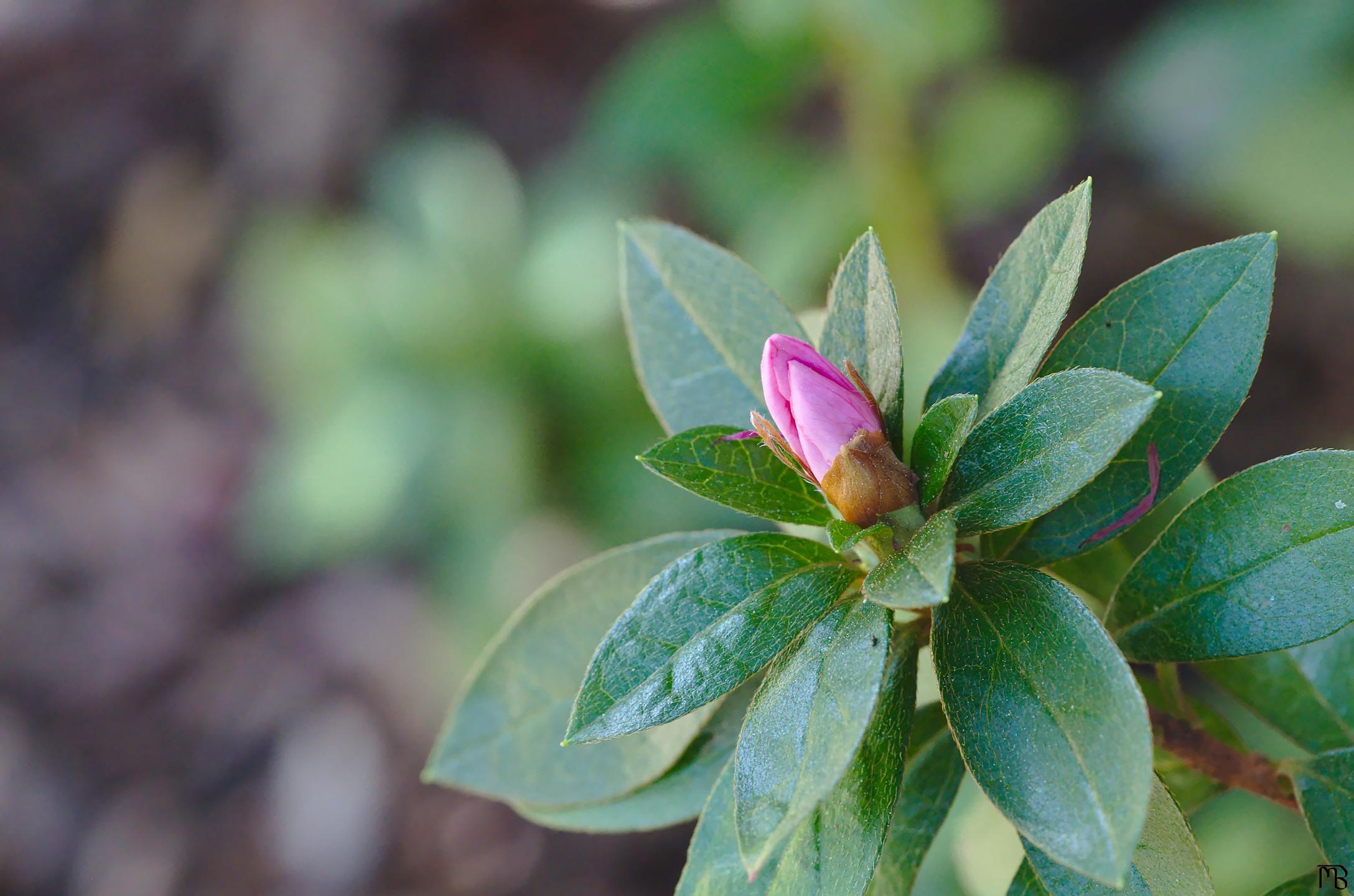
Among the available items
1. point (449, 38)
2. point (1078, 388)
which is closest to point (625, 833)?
point (1078, 388)

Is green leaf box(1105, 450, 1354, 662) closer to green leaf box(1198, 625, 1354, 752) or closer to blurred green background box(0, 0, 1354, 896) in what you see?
green leaf box(1198, 625, 1354, 752)

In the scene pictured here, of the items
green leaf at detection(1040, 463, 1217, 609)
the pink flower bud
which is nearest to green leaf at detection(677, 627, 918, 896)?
the pink flower bud

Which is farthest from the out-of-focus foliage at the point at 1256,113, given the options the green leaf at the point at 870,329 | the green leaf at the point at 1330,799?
the green leaf at the point at 870,329

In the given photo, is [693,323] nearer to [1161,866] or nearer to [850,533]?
[850,533]

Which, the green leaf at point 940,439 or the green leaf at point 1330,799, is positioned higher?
the green leaf at point 940,439

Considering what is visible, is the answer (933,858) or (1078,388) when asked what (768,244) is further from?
(1078,388)

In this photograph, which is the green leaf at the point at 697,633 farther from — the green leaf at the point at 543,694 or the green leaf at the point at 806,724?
the green leaf at the point at 543,694
